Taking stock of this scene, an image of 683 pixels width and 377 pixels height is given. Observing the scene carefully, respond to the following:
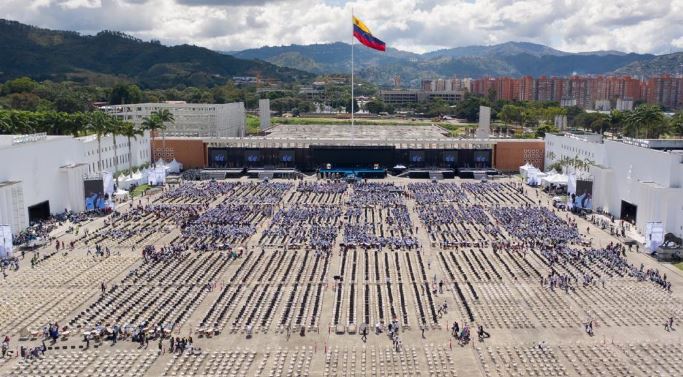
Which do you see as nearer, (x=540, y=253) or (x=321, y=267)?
(x=321, y=267)

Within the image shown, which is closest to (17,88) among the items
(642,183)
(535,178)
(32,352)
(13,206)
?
(13,206)

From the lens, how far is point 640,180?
5588 cm

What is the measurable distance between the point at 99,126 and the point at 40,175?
1440 cm

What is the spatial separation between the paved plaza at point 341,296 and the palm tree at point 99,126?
1515cm

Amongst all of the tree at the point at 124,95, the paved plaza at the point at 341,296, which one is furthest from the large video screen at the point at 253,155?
the tree at the point at 124,95

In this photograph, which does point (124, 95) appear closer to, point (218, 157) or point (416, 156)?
point (218, 157)

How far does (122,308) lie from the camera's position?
3581 centimetres

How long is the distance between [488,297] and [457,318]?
452 cm

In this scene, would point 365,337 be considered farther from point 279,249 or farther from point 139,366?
point 279,249

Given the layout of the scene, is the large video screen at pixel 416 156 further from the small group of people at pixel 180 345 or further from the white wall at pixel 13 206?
the small group of people at pixel 180 345

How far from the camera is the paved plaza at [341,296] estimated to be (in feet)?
95.6

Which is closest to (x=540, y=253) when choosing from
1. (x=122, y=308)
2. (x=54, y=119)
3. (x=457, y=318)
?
(x=457, y=318)

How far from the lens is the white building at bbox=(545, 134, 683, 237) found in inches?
1993

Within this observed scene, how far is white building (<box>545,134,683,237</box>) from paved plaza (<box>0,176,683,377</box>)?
4.21 metres
